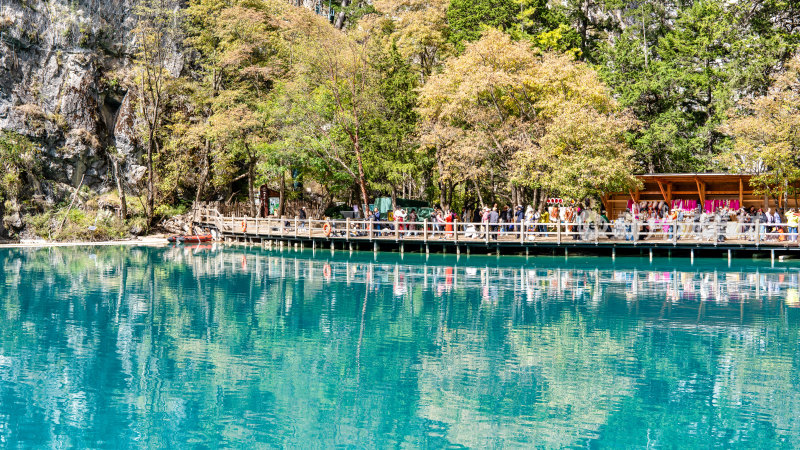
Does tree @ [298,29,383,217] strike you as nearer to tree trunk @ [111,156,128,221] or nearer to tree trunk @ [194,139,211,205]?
tree trunk @ [194,139,211,205]

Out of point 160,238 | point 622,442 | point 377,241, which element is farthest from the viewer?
point 160,238

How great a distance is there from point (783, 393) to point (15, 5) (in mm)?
46496

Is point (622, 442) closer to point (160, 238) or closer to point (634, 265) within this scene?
point (634, 265)

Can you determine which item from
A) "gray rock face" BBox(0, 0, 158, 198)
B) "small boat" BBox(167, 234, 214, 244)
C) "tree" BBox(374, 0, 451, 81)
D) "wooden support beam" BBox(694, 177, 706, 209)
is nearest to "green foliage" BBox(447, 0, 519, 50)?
"tree" BBox(374, 0, 451, 81)

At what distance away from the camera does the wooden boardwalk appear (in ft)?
99.2

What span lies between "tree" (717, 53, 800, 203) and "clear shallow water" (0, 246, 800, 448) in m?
8.36

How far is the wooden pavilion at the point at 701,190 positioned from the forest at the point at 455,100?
115cm

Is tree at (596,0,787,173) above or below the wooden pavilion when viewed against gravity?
above

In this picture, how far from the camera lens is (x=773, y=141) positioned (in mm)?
32094

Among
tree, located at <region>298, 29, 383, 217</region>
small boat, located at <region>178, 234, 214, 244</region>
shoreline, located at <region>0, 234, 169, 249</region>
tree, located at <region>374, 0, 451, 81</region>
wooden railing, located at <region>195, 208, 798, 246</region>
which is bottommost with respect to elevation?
shoreline, located at <region>0, 234, 169, 249</region>

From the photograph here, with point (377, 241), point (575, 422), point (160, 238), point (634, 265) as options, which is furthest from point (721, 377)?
point (160, 238)

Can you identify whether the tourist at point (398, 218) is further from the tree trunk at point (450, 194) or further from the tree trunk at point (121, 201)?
the tree trunk at point (121, 201)

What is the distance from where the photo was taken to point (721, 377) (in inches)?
487

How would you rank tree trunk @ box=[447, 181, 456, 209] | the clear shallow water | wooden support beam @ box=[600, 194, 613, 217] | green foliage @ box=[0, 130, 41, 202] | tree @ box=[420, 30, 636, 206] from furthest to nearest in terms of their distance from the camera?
green foliage @ box=[0, 130, 41, 202]
tree trunk @ box=[447, 181, 456, 209]
wooden support beam @ box=[600, 194, 613, 217]
tree @ box=[420, 30, 636, 206]
the clear shallow water
